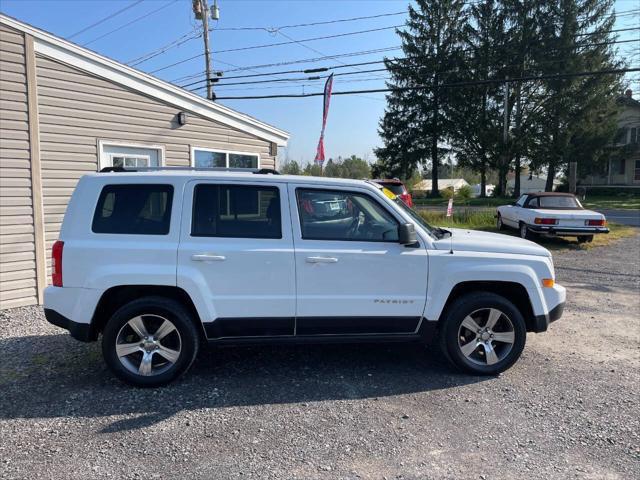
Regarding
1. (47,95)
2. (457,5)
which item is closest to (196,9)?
(47,95)

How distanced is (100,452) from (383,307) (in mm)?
2425

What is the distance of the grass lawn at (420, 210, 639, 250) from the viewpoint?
A: 42.7 ft

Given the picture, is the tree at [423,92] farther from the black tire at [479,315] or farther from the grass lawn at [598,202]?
the black tire at [479,315]

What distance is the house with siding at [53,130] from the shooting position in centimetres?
646

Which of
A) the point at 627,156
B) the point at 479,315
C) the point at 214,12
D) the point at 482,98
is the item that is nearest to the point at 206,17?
the point at 214,12

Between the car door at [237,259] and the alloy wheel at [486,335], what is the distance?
5.33ft

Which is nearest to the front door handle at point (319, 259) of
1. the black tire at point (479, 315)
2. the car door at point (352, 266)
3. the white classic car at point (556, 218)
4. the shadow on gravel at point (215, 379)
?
the car door at point (352, 266)

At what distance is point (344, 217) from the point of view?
429 cm

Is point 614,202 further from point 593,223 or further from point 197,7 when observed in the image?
point 197,7

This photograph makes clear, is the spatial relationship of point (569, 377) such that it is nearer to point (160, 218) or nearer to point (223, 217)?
point (223, 217)

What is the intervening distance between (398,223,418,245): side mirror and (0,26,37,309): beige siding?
5425 mm

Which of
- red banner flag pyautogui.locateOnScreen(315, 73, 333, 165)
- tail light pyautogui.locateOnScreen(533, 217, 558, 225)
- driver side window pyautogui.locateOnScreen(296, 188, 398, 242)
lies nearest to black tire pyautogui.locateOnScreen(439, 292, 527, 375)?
driver side window pyautogui.locateOnScreen(296, 188, 398, 242)

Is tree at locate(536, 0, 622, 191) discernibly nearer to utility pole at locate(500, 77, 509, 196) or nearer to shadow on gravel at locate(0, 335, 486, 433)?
utility pole at locate(500, 77, 509, 196)

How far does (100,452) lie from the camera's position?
10.5ft
